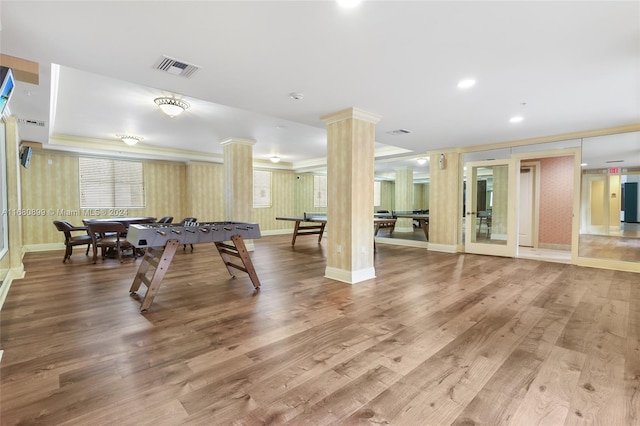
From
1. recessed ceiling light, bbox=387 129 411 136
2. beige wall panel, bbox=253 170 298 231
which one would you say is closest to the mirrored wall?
recessed ceiling light, bbox=387 129 411 136

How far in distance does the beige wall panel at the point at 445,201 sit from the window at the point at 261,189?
6.08 metres

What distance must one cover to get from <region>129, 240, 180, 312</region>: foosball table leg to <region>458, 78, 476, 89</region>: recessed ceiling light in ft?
11.8

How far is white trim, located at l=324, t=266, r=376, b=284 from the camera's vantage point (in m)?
3.99

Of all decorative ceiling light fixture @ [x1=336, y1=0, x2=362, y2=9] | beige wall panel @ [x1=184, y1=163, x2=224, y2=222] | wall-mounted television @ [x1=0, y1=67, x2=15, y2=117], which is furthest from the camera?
beige wall panel @ [x1=184, y1=163, x2=224, y2=222]

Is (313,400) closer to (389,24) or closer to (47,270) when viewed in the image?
(389,24)

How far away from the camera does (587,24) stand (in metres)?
2.08

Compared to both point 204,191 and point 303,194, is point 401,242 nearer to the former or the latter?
point 303,194

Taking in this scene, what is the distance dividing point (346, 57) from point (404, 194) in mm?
9112

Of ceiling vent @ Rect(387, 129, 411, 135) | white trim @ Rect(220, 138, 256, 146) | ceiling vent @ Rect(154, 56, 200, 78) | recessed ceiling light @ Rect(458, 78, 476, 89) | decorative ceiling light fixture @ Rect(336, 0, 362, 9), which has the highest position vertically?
white trim @ Rect(220, 138, 256, 146)

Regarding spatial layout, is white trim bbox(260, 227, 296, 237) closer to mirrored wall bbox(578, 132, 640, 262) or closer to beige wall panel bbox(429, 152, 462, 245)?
beige wall panel bbox(429, 152, 462, 245)

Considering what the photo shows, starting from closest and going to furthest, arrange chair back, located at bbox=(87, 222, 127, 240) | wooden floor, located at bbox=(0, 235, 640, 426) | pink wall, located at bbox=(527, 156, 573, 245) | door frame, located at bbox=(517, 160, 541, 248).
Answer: wooden floor, located at bbox=(0, 235, 640, 426) → chair back, located at bbox=(87, 222, 127, 240) → pink wall, located at bbox=(527, 156, 573, 245) → door frame, located at bbox=(517, 160, 541, 248)

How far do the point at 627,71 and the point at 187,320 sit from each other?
4923 millimetres

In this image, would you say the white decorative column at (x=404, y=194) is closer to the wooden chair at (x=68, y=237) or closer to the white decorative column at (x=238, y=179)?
the white decorative column at (x=238, y=179)

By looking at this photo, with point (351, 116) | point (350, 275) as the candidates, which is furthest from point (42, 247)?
point (351, 116)
